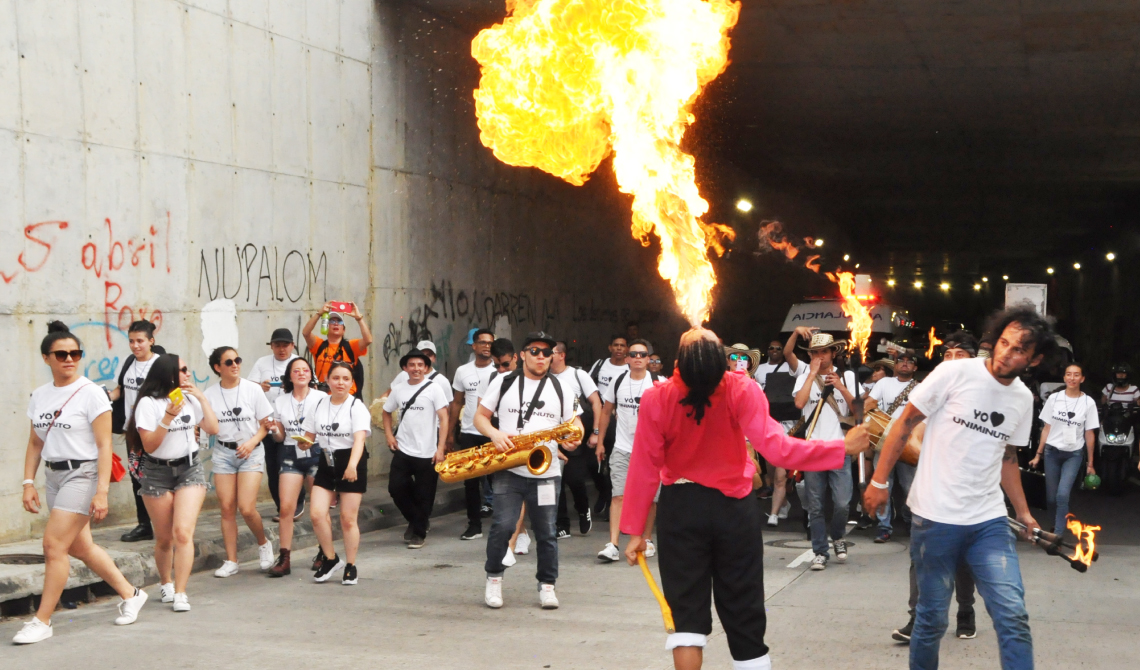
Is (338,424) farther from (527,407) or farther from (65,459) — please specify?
(65,459)

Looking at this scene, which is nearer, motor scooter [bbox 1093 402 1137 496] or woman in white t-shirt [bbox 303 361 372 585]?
woman in white t-shirt [bbox 303 361 372 585]

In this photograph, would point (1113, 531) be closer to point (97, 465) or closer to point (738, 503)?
point (738, 503)

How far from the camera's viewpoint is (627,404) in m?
10.0

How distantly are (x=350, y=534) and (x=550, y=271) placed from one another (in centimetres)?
995

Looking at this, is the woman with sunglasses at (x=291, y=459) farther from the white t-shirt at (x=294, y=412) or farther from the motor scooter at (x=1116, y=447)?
the motor scooter at (x=1116, y=447)

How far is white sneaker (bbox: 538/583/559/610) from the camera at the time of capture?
7602mm

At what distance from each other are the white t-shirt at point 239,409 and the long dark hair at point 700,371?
190 inches

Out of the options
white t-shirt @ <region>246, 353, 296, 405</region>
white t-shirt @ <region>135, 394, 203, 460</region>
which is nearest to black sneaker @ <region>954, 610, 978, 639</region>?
white t-shirt @ <region>135, 394, 203, 460</region>

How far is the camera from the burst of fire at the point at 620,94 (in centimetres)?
971

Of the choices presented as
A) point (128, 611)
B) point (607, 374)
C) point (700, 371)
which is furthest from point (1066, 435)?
point (128, 611)

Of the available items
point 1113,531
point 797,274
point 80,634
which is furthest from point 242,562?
point 797,274

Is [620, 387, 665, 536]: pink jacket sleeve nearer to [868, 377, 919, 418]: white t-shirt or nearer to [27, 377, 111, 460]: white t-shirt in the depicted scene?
[27, 377, 111, 460]: white t-shirt

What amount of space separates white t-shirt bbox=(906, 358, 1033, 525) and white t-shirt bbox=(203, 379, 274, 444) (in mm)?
5298

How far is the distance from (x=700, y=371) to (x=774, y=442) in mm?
438
